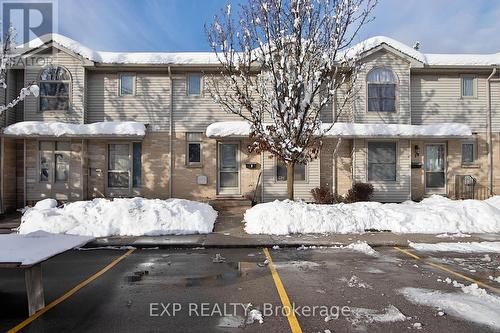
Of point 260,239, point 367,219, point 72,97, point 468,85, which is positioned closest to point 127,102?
point 72,97

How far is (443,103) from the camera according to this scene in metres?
17.0

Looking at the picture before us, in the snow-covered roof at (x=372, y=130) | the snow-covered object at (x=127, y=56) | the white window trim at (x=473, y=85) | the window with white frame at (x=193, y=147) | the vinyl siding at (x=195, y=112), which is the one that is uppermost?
the snow-covered object at (x=127, y=56)

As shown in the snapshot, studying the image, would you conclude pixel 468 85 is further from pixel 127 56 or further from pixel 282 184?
pixel 127 56

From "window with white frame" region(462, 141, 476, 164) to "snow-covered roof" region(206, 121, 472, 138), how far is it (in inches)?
67.0

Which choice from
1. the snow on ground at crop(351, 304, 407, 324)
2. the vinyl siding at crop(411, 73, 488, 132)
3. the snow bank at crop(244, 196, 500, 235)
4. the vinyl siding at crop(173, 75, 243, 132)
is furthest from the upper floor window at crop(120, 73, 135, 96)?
the snow on ground at crop(351, 304, 407, 324)

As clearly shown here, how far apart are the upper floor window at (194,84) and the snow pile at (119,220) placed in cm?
657

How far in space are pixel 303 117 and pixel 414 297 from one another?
25.8 ft

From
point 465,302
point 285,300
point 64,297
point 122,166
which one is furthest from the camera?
point 122,166

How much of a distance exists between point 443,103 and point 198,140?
11.6 m

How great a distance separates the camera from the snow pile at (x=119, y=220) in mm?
10800

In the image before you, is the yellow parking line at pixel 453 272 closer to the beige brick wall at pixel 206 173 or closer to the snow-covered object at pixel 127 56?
the beige brick wall at pixel 206 173

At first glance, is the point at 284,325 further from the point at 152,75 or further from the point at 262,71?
the point at 152,75

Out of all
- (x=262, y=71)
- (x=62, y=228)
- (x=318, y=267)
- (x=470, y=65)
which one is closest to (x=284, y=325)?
(x=318, y=267)

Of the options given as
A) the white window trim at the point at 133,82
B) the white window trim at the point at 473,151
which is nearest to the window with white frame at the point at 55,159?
the white window trim at the point at 133,82
